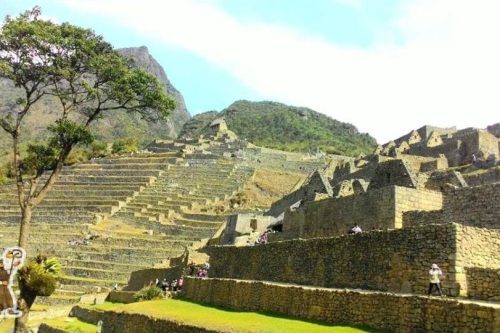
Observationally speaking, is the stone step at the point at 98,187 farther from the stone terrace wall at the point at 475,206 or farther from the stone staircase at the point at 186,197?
the stone terrace wall at the point at 475,206

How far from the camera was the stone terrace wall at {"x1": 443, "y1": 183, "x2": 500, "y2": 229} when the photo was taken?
12.4 m

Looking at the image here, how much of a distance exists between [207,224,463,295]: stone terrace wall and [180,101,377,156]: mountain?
6376 cm

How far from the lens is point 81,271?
32.7 metres

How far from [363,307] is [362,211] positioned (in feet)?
Result: 19.5

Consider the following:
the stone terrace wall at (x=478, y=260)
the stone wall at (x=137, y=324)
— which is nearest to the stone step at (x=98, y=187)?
the stone wall at (x=137, y=324)

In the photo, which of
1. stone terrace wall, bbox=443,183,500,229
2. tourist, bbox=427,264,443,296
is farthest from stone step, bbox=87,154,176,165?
tourist, bbox=427,264,443,296

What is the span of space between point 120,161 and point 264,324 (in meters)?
54.0

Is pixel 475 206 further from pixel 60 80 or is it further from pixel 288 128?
pixel 288 128

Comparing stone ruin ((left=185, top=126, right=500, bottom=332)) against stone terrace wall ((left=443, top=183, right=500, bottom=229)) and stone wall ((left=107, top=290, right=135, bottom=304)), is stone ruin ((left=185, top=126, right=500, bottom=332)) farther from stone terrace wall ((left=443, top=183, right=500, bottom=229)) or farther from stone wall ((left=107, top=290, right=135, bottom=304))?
stone wall ((left=107, top=290, right=135, bottom=304))

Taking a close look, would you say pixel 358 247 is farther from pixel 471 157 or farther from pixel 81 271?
pixel 81 271

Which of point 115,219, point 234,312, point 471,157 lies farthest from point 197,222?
point 234,312

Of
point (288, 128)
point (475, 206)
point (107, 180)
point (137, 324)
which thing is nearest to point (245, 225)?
point (137, 324)

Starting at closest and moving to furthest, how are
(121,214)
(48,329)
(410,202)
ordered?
(410,202) < (48,329) < (121,214)

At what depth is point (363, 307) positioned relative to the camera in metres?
10.1
